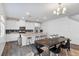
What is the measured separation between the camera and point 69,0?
1551 mm

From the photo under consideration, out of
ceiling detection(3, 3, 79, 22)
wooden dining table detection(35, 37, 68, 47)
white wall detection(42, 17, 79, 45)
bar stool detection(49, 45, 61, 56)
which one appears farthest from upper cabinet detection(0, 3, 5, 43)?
bar stool detection(49, 45, 61, 56)

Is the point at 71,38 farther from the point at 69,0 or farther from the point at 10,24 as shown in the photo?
the point at 10,24

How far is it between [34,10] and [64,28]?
2.03ft

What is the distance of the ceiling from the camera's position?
4.94 feet

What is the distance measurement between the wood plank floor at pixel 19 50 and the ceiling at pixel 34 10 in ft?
1.59

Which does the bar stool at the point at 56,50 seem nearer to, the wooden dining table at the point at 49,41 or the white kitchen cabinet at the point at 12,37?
the wooden dining table at the point at 49,41

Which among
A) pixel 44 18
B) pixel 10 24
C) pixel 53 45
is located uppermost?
pixel 44 18

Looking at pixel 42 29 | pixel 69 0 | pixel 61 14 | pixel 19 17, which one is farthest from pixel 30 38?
pixel 69 0

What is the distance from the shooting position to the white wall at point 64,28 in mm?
1570

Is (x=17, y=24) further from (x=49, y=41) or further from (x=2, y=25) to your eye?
(x=49, y=41)

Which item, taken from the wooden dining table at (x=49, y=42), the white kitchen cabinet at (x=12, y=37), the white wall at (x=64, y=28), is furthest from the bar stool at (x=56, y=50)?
the white kitchen cabinet at (x=12, y=37)

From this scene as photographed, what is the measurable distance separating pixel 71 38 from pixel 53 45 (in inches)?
13.3

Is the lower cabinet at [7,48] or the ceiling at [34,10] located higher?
the ceiling at [34,10]

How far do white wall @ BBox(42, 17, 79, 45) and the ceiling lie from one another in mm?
93
